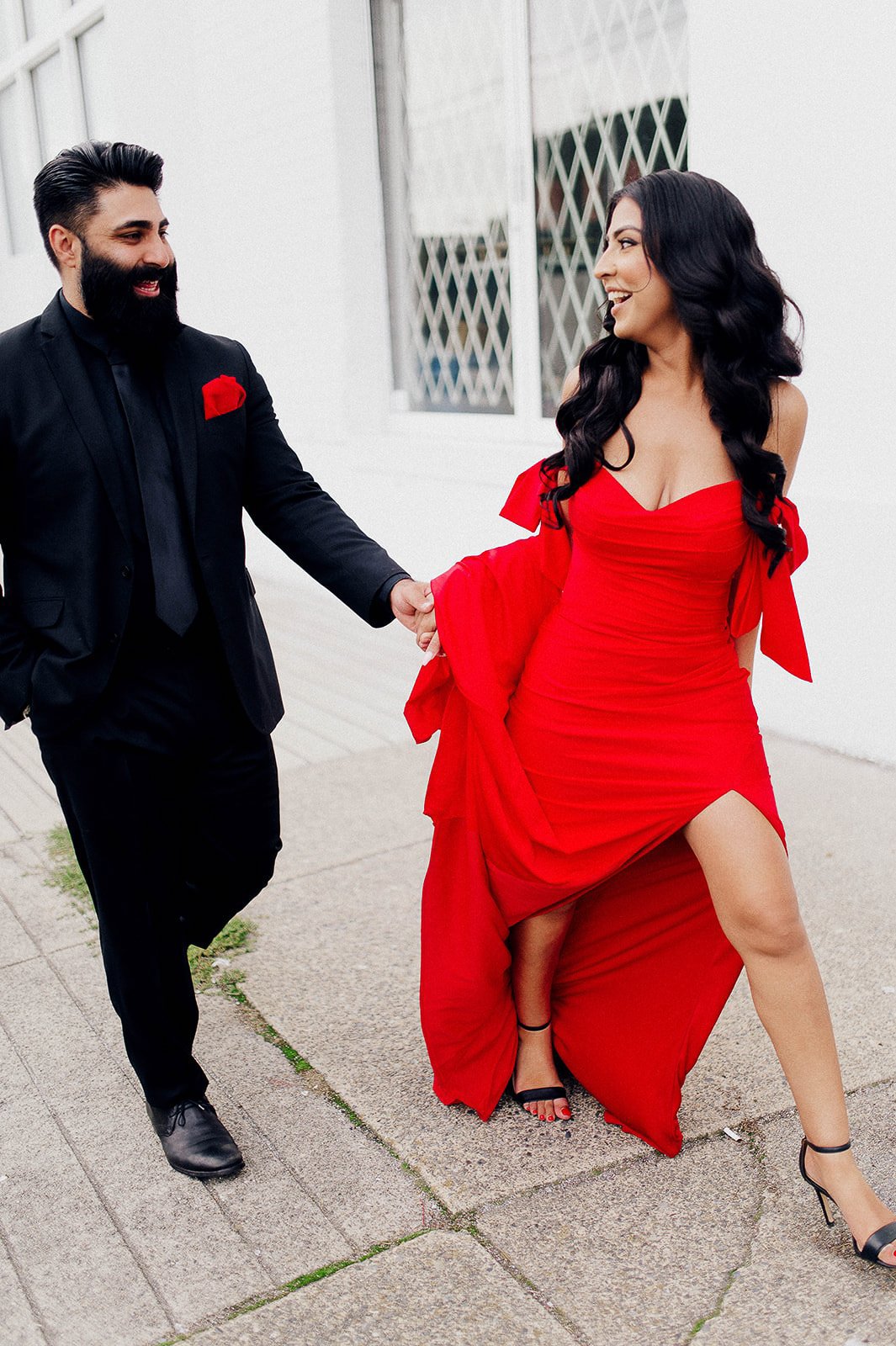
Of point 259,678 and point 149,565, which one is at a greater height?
point 149,565

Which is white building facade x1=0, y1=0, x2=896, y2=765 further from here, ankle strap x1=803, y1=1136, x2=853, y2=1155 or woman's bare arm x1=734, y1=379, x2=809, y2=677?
ankle strap x1=803, y1=1136, x2=853, y2=1155

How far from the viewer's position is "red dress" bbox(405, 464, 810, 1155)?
2.45 meters

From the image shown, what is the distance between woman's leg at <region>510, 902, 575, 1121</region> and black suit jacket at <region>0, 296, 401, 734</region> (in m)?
0.74

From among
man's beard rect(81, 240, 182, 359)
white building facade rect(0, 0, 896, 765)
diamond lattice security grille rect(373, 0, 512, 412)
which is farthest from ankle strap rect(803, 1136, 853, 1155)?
diamond lattice security grille rect(373, 0, 512, 412)

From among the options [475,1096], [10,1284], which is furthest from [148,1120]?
[475,1096]

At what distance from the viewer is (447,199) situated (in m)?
7.28

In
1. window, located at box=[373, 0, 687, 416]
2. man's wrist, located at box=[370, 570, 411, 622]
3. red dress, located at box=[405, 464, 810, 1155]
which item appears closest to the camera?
red dress, located at box=[405, 464, 810, 1155]

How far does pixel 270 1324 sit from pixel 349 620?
18.6 ft

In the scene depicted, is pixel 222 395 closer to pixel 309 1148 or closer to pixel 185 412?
pixel 185 412

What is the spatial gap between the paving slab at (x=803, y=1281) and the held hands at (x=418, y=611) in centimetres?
126

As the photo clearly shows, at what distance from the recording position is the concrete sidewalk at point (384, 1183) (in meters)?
2.21

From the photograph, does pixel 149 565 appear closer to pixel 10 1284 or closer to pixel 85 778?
pixel 85 778

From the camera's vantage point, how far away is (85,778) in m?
2.52

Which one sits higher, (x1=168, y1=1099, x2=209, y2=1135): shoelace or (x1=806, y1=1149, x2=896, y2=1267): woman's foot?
(x1=806, y1=1149, x2=896, y2=1267): woman's foot
